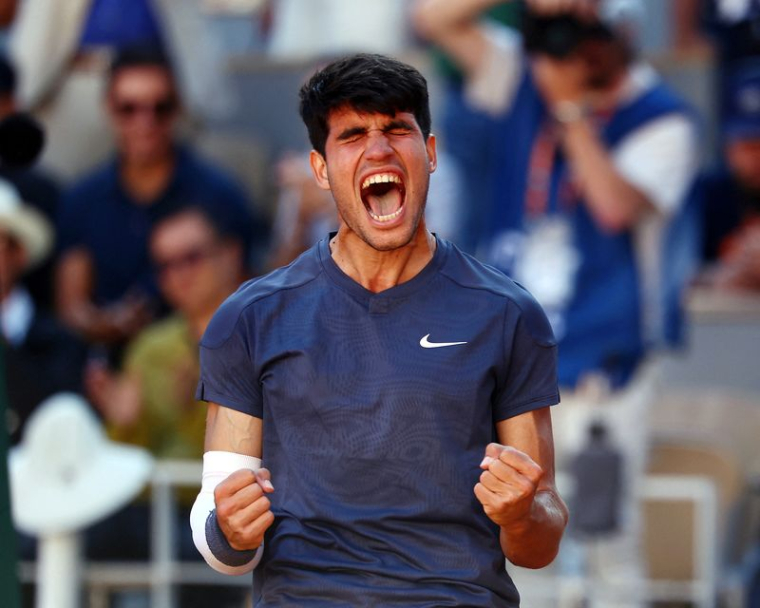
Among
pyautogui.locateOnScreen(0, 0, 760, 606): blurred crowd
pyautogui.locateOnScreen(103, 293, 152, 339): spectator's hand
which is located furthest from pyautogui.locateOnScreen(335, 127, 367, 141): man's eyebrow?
pyautogui.locateOnScreen(103, 293, 152, 339): spectator's hand

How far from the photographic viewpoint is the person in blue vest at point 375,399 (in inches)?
118

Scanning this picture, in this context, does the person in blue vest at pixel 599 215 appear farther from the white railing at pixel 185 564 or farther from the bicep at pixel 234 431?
the bicep at pixel 234 431

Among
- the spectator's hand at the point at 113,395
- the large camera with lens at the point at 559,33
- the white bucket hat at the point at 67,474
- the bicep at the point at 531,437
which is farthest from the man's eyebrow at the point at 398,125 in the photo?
the spectator's hand at the point at 113,395

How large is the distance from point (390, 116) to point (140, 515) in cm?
338

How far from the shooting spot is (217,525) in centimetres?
299

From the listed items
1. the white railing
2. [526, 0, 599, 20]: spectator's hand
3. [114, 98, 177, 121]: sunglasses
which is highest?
[526, 0, 599, 20]: spectator's hand

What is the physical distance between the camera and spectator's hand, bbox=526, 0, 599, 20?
562 centimetres

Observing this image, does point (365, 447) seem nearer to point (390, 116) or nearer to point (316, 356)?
point (316, 356)

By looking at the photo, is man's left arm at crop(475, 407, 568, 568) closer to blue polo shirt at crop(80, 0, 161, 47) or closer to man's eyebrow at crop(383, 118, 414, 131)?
man's eyebrow at crop(383, 118, 414, 131)

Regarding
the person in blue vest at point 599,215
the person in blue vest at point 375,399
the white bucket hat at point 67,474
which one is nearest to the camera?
the person in blue vest at point 375,399

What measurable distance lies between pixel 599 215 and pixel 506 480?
287cm

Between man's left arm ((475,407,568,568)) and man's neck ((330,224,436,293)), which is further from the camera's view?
man's neck ((330,224,436,293))

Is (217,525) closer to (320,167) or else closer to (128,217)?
(320,167)

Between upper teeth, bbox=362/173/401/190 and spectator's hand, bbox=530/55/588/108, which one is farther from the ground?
spectator's hand, bbox=530/55/588/108
